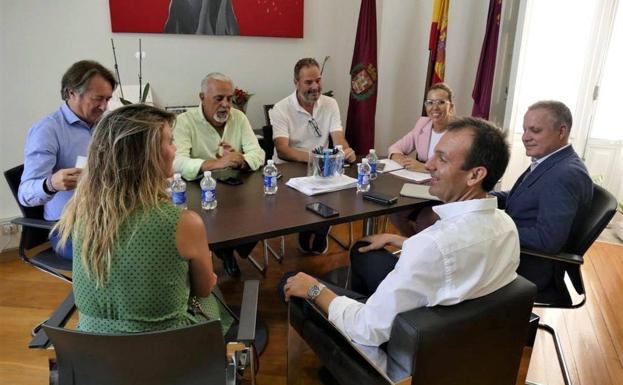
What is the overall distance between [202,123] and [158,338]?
68.2 inches

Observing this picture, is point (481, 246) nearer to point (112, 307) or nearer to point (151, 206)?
point (151, 206)

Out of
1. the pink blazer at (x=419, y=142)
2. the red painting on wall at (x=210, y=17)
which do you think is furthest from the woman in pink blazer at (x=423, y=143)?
the red painting on wall at (x=210, y=17)

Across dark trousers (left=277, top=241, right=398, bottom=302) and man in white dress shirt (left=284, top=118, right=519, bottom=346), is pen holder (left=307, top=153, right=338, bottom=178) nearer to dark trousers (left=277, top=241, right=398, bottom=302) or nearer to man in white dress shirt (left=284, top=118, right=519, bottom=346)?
dark trousers (left=277, top=241, right=398, bottom=302)

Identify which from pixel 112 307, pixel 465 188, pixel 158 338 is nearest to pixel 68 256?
pixel 112 307

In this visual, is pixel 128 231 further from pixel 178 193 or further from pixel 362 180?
pixel 362 180

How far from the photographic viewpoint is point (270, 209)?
1.87 metres

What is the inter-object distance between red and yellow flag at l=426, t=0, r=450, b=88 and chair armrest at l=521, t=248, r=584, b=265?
221 cm

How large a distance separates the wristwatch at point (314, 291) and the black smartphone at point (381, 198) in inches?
25.8

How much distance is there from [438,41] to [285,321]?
2.53 m

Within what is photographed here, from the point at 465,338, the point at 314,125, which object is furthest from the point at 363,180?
the point at 465,338

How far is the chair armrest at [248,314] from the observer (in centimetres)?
122

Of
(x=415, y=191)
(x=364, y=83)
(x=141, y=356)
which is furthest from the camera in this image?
(x=364, y=83)

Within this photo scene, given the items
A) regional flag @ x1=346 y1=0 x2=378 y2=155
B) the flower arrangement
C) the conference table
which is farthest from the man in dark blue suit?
the flower arrangement

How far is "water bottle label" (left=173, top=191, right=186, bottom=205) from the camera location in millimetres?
1842
